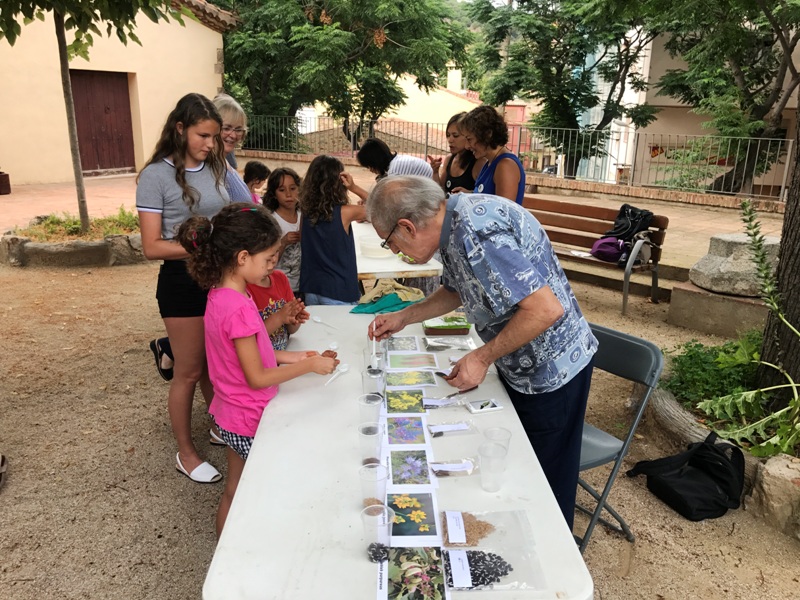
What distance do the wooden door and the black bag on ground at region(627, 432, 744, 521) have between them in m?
13.8

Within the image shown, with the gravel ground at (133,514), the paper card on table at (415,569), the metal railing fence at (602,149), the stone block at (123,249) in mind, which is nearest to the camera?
the paper card on table at (415,569)

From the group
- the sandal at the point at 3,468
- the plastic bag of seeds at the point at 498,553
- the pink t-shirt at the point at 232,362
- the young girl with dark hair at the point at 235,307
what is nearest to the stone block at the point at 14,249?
the sandal at the point at 3,468

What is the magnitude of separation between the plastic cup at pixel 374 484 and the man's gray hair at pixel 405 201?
746 mm

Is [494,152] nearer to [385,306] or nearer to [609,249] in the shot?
[385,306]

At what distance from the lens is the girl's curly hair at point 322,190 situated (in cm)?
340

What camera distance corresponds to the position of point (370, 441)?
5.62 feet

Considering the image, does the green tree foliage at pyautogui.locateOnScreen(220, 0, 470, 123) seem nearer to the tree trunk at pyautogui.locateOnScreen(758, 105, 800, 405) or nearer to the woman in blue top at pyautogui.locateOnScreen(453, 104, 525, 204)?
the woman in blue top at pyautogui.locateOnScreen(453, 104, 525, 204)

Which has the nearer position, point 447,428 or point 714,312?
point 447,428

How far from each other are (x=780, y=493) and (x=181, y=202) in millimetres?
2892

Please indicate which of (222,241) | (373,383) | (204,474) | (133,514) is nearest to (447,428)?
(373,383)

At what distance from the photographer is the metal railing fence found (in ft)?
38.0

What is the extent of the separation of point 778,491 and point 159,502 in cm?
279

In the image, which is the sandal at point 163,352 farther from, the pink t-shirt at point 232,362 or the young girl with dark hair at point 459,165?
the young girl with dark hair at point 459,165

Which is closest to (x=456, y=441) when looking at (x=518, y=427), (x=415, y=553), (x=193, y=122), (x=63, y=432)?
(x=518, y=427)
